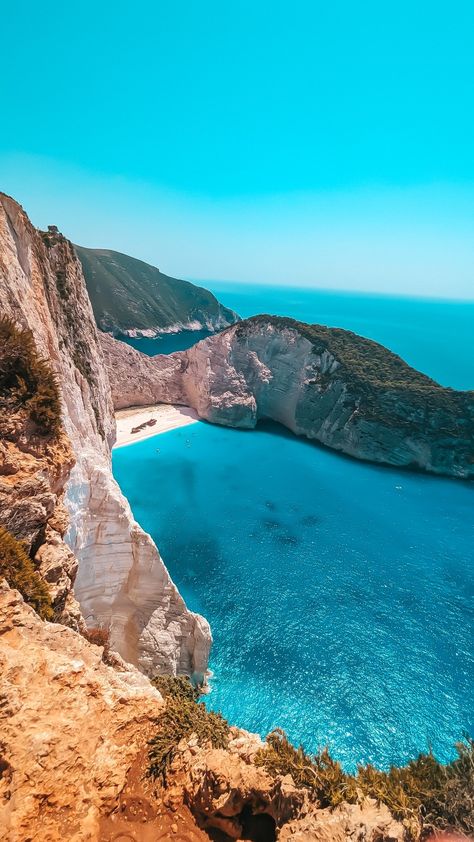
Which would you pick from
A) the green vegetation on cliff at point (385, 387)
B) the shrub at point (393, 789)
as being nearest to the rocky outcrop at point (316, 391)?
the green vegetation on cliff at point (385, 387)

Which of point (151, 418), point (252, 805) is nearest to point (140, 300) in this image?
point (151, 418)

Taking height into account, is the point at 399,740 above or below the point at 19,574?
below

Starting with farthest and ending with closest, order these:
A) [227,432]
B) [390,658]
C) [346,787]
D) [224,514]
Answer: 1. [227,432]
2. [224,514]
3. [390,658]
4. [346,787]

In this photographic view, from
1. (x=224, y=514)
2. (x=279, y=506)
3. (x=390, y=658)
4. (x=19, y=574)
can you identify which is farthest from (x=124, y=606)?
(x=279, y=506)

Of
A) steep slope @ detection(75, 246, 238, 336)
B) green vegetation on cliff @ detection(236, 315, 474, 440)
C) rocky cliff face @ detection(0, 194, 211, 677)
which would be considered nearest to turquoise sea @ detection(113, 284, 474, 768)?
rocky cliff face @ detection(0, 194, 211, 677)

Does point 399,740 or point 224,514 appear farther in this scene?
point 224,514

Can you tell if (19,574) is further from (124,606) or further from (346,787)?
(124,606)
